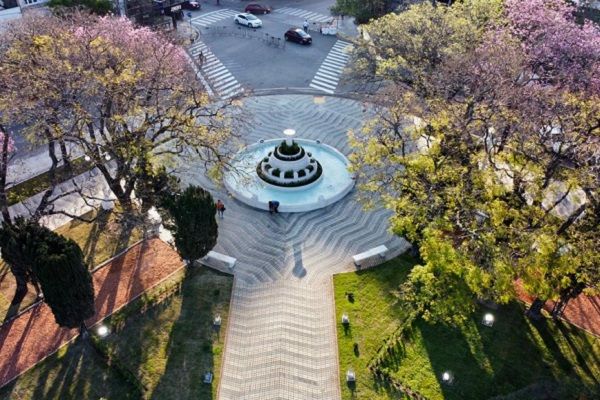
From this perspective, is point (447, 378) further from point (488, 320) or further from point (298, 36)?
point (298, 36)

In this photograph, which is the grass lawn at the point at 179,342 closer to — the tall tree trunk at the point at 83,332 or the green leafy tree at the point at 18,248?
the tall tree trunk at the point at 83,332

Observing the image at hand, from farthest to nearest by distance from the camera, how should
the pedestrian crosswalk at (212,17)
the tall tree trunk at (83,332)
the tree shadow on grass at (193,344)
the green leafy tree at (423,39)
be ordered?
the pedestrian crosswalk at (212,17), the green leafy tree at (423,39), the tall tree trunk at (83,332), the tree shadow on grass at (193,344)

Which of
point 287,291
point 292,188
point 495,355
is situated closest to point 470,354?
point 495,355

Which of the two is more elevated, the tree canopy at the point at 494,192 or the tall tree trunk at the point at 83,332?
the tree canopy at the point at 494,192

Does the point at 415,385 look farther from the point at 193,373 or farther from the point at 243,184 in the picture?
the point at 243,184

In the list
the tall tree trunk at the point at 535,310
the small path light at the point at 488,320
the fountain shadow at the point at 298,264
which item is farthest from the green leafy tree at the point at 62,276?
the tall tree trunk at the point at 535,310

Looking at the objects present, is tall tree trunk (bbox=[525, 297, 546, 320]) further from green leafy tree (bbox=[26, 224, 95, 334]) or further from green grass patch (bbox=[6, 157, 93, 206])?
green grass patch (bbox=[6, 157, 93, 206])

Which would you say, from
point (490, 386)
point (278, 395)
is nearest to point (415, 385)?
point (490, 386)
